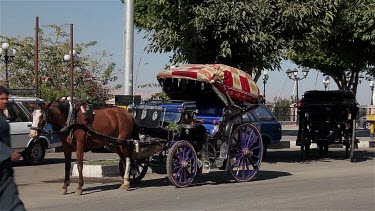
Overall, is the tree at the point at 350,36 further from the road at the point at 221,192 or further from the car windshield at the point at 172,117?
the car windshield at the point at 172,117

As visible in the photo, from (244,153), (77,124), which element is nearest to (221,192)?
(244,153)

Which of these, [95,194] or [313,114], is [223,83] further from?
[313,114]

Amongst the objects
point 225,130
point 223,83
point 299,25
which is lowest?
point 225,130

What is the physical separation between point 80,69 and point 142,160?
1209 inches

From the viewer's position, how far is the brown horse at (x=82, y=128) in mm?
11581

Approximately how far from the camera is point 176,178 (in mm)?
12438

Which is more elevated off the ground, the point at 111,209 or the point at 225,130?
the point at 225,130

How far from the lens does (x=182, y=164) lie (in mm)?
12453

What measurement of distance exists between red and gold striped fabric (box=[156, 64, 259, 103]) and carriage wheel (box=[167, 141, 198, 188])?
1751 millimetres

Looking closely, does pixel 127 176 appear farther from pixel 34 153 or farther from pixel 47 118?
pixel 34 153

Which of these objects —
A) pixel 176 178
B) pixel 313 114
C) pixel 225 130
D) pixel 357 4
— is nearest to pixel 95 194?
pixel 176 178

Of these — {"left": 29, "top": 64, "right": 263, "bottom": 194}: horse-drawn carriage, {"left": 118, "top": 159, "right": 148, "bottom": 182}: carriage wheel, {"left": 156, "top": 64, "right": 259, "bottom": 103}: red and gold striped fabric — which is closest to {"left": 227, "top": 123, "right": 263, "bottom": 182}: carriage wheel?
{"left": 29, "top": 64, "right": 263, "bottom": 194}: horse-drawn carriage

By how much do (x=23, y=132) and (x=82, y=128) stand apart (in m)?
6.73

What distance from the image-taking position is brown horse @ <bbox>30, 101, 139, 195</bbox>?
11581 millimetres
